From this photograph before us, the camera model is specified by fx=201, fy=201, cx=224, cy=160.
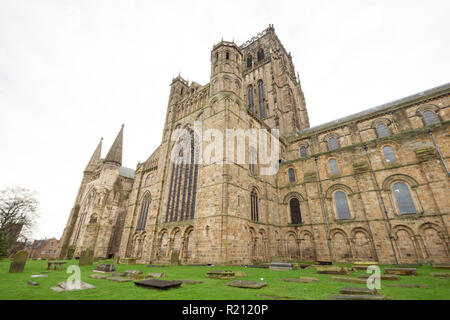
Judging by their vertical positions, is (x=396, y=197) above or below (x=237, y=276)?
above

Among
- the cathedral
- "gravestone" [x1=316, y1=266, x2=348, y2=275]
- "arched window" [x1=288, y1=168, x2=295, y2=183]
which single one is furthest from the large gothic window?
"gravestone" [x1=316, y1=266, x2=348, y2=275]

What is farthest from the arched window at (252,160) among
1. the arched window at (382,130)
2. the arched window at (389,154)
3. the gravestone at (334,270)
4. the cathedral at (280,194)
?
the arched window at (382,130)

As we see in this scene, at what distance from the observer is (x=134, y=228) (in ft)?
80.3

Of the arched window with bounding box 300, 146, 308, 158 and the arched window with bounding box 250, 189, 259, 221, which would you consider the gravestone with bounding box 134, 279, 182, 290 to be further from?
the arched window with bounding box 300, 146, 308, 158

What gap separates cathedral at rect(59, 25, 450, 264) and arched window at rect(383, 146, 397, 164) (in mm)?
77

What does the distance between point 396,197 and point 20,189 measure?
48.5m

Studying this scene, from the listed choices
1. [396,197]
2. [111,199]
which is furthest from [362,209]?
[111,199]

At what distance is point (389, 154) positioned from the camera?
19.0 meters

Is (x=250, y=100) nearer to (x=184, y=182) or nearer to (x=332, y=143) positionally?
(x=332, y=143)

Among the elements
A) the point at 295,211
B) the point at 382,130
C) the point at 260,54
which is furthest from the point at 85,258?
the point at 260,54

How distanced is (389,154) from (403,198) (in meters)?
4.22

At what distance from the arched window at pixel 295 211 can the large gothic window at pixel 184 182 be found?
36.7 feet
